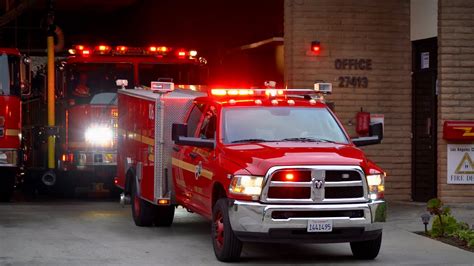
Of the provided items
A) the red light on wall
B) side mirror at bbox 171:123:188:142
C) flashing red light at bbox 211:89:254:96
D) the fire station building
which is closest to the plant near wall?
flashing red light at bbox 211:89:254:96

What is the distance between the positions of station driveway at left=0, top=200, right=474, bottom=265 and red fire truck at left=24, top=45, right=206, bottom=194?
2.87m

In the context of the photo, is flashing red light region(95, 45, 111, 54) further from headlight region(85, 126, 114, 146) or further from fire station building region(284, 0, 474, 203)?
fire station building region(284, 0, 474, 203)

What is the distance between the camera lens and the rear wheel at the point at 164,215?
14164 mm

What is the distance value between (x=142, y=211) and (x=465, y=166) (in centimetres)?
590

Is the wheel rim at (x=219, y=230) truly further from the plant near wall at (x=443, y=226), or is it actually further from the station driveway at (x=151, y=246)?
the plant near wall at (x=443, y=226)

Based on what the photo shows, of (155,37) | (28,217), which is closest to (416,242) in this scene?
(28,217)

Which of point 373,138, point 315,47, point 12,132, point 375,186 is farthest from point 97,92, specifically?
point 375,186

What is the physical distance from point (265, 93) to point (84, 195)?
32.6 ft

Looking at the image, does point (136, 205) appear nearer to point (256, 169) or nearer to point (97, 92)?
point (256, 169)

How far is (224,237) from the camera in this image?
35.1 feet

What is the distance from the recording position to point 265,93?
12.3m

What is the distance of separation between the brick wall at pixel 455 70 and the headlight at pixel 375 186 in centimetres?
616

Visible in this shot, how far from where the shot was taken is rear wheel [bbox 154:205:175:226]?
14.2m

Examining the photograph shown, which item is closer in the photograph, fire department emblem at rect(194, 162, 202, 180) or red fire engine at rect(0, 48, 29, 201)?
fire department emblem at rect(194, 162, 202, 180)
